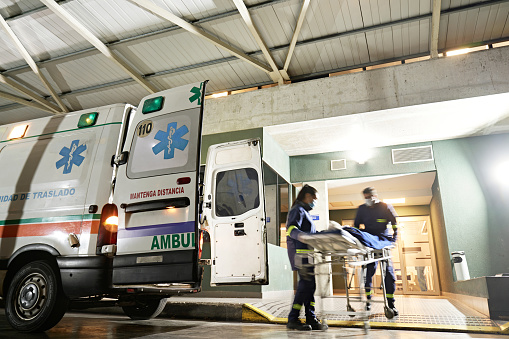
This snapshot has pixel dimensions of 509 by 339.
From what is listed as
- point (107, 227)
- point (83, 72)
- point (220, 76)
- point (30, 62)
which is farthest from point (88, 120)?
point (83, 72)

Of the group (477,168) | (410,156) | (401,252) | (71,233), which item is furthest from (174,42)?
(401,252)

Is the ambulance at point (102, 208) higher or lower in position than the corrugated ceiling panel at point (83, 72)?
lower

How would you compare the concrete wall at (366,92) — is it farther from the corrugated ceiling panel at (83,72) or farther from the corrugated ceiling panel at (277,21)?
the corrugated ceiling panel at (83,72)

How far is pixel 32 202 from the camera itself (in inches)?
122

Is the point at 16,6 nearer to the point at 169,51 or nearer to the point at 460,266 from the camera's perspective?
the point at 169,51

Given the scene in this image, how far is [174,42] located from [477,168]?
7225 mm

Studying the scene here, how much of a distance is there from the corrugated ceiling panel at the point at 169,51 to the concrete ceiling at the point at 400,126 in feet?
6.71

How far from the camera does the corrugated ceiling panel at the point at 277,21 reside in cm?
577

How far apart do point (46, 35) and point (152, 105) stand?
4.98m

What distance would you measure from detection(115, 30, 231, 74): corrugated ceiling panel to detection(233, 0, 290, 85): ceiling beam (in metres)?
0.90

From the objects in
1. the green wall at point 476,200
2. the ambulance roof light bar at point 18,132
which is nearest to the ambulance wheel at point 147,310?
→ the ambulance roof light bar at point 18,132

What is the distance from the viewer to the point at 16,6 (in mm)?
5871

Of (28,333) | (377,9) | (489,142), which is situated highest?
(377,9)

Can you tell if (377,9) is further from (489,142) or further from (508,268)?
(508,268)
